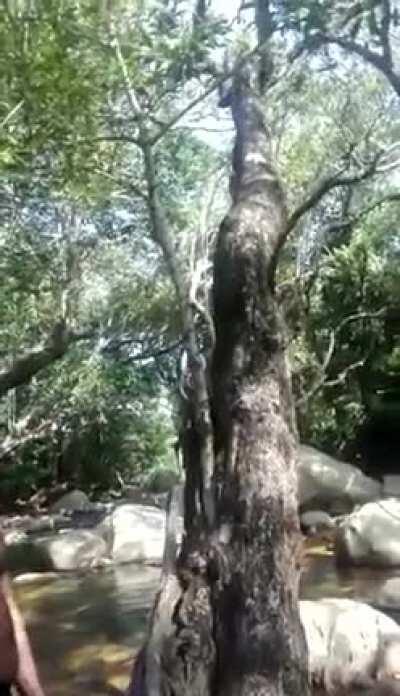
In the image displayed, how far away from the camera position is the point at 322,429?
15.6m

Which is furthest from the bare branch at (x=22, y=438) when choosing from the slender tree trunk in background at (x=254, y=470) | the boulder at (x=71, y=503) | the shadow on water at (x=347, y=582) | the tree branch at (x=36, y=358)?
the slender tree trunk in background at (x=254, y=470)

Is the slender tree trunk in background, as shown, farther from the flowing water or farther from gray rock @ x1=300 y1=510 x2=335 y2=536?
gray rock @ x1=300 y1=510 x2=335 y2=536

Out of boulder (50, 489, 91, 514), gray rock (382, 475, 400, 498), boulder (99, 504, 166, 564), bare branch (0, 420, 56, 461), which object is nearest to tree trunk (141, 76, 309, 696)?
boulder (99, 504, 166, 564)

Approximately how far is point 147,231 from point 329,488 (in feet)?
13.8

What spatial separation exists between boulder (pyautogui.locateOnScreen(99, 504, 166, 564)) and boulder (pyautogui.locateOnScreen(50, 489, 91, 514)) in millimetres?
2891

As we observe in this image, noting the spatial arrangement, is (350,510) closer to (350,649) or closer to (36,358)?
(36,358)

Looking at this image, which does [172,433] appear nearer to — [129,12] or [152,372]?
[152,372]

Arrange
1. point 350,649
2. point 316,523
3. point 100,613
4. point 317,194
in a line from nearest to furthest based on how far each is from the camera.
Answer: point 317,194 → point 350,649 → point 100,613 → point 316,523

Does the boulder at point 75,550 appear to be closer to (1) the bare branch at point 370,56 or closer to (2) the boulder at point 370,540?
(2) the boulder at point 370,540

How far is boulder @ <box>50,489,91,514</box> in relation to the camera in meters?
14.6

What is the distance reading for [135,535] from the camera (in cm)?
1087

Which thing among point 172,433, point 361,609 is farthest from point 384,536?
point 172,433

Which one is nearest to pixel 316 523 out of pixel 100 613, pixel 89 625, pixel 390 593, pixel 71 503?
pixel 390 593

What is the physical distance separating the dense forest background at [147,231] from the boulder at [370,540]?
2.11 m
